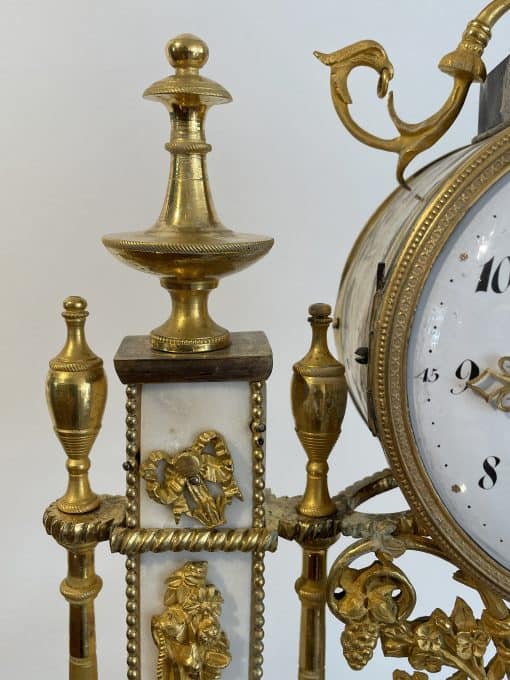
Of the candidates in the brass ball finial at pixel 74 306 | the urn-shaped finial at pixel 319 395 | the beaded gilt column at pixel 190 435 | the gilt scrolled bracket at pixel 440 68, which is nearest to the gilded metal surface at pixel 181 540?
the beaded gilt column at pixel 190 435

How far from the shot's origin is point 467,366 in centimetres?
81

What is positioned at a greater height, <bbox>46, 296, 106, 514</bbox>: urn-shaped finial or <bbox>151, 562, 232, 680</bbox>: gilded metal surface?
<bbox>46, 296, 106, 514</bbox>: urn-shaped finial

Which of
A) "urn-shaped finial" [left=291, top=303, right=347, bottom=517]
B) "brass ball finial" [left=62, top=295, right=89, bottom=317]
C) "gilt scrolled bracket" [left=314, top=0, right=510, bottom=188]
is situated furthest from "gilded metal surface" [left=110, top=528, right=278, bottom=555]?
"gilt scrolled bracket" [left=314, top=0, right=510, bottom=188]

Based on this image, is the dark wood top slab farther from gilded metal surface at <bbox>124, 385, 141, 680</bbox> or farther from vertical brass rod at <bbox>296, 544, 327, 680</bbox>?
vertical brass rod at <bbox>296, 544, 327, 680</bbox>

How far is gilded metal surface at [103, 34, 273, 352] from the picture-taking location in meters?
0.82

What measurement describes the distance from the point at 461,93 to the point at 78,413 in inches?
19.9

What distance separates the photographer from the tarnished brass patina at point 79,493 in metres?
0.87

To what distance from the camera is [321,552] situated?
Result: 0.95 meters

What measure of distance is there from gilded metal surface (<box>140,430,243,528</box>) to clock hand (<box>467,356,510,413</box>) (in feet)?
0.85

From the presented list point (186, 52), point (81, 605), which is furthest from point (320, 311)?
point (81, 605)

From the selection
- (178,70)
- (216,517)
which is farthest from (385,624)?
(178,70)

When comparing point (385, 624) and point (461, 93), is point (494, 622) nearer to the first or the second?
A: point (385, 624)

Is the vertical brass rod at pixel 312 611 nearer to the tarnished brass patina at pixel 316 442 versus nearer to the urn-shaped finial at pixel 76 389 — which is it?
the tarnished brass patina at pixel 316 442

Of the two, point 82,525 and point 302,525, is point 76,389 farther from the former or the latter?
point 302,525
